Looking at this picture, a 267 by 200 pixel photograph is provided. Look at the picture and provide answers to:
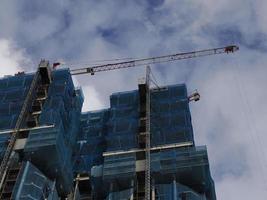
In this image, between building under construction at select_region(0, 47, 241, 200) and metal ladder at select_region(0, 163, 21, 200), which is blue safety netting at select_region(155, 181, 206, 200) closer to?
building under construction at select_region(0, 47, 241, 200)

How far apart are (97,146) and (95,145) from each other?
0.52m

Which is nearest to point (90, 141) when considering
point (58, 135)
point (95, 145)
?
point (95, 145)

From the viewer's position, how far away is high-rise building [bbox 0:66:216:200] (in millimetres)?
93375

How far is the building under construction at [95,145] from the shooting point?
93.1m

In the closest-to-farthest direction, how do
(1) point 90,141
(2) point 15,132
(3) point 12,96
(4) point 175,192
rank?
(4) point 175,192, (2) point 15,132, (3) point 12,96, (1) point 90,141

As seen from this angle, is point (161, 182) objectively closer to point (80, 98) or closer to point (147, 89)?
point (147, 89)

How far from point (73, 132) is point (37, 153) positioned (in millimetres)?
18600

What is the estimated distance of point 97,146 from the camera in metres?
112

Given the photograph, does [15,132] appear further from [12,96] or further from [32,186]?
[32,186]

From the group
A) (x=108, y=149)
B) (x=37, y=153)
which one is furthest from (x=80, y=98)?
(x=37, y=153)

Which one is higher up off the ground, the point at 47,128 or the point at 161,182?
the point at 47,128

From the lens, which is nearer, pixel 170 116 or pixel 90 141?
pixel 170 116

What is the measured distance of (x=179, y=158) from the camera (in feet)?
314

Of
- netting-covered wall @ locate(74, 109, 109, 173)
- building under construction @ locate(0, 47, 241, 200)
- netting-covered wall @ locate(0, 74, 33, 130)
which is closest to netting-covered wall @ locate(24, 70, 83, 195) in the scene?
building under construction @ locate(0, 47, 241, 200)
